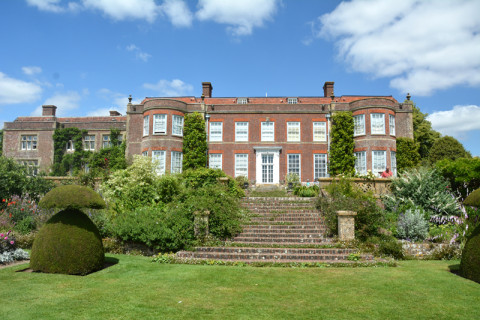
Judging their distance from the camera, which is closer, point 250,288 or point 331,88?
point 250,288

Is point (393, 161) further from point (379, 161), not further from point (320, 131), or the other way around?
point (320, 131)

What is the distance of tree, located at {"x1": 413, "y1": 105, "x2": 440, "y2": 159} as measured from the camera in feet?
110

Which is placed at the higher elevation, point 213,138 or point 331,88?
point 331,88

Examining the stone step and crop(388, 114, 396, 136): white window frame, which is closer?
the stone step

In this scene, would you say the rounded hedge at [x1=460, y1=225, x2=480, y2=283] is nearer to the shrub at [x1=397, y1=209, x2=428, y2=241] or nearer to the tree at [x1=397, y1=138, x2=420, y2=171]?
the shrub at [x1=397, y1=209, x2=428, y2=241]

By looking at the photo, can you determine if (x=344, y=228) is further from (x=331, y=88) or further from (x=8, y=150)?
(x=8, y=150)

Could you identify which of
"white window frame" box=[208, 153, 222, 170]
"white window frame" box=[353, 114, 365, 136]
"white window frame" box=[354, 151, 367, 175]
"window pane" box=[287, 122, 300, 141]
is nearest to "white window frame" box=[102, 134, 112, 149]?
"white window frame" box=[208, 153, 222, 170]

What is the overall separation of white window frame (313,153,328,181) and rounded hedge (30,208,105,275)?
19.1 meters

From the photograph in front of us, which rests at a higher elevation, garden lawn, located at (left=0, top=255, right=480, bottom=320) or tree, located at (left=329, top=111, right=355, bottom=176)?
tree, located at (left=329, top=111, right=355, bottom=176)

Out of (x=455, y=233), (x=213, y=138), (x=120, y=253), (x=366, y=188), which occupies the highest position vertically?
(x=213, y=138)

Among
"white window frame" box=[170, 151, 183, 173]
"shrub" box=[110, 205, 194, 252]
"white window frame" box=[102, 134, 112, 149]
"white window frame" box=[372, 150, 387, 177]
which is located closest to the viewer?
"shrub" box=[110, 205, 194, 252]

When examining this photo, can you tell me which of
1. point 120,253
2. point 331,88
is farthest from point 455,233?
point 331,88

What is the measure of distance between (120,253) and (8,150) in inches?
1040

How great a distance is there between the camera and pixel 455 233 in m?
10.7
